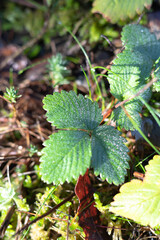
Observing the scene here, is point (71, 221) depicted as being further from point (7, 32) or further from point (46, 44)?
point (7, 32)

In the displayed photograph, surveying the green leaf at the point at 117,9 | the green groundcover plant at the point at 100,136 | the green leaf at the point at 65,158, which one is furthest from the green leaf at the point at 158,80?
the green leaf at the point at 117,9

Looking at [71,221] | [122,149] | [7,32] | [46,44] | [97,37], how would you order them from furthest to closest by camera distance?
[7,32] → [46,44] → [97,37] → [71,221] → [122,149]

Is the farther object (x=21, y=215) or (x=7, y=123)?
(x=7, y=123)

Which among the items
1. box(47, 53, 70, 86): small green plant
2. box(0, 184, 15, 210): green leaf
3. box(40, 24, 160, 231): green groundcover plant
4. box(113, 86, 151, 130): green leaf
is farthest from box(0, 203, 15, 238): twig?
box(47, 53, 70, 86): small green plant

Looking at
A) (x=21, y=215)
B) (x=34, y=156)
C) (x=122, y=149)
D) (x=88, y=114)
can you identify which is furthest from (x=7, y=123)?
(x=122, y=149)

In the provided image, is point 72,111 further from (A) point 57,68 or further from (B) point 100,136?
(A) point 57,68

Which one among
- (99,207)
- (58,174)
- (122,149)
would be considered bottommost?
(99,207)

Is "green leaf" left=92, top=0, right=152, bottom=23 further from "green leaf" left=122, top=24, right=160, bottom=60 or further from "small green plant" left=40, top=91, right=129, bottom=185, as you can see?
"small green plant" left=40, top=91, right=129, bottom=185
